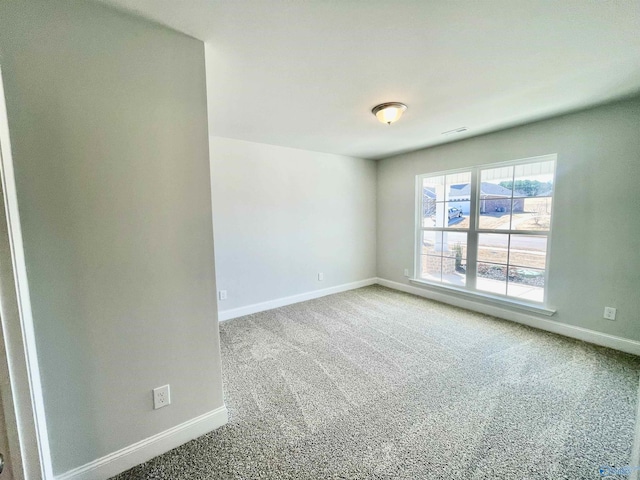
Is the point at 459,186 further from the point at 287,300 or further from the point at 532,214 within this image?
the point at 287,300

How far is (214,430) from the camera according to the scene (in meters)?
1.61

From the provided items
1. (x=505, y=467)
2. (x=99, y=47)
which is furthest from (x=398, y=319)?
(x=99, y=47)

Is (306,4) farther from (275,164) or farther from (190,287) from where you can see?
(275,164)

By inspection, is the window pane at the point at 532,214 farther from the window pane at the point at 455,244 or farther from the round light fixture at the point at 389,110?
the round light fixture at the point at 389,110

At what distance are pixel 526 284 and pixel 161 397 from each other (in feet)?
12.5

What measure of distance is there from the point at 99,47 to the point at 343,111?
1.83 m

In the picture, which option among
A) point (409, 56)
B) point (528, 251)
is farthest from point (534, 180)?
point (409, 56)

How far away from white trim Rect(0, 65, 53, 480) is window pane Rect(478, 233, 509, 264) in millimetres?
4151

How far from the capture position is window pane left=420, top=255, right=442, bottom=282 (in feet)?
13.4

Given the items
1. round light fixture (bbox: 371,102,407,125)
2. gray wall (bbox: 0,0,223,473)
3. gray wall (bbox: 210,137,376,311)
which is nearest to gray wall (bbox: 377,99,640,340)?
round light fixture (bbox: 371,102,407,125)

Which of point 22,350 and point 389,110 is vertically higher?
point 389,110

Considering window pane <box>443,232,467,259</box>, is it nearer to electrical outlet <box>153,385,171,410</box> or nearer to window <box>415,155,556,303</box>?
window <box>415,155,556,303</box>

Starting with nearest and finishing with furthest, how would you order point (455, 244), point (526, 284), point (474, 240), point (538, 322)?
1. point (538, 322)
2. point (526, 284)
3. point (474, 240)
4. point (455, 244)

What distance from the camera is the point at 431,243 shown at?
4.16m
